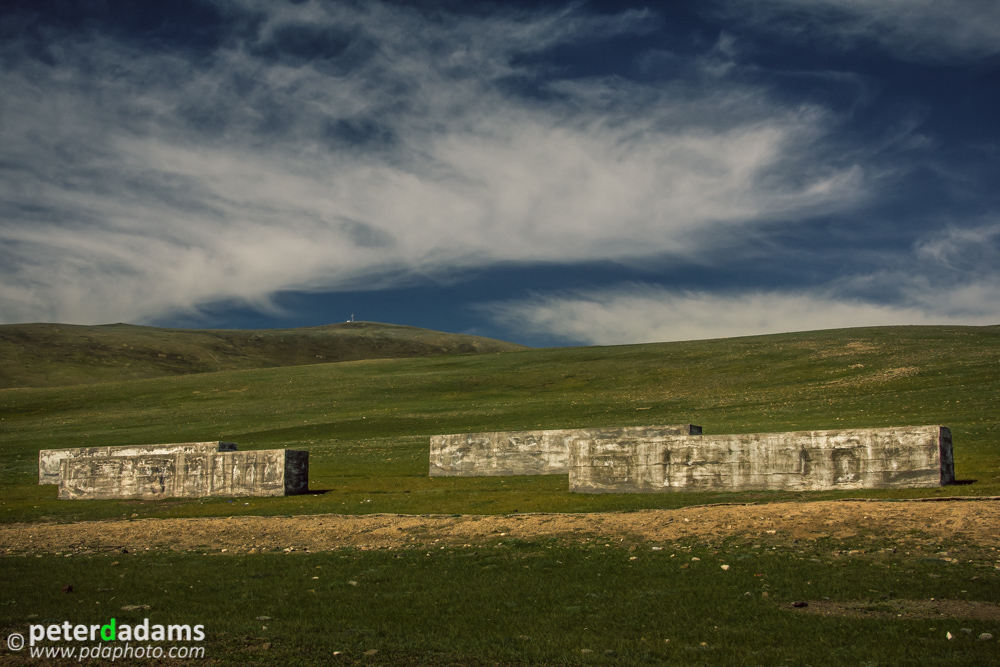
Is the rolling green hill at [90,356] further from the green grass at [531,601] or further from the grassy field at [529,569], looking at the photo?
the green grass at [531,601]

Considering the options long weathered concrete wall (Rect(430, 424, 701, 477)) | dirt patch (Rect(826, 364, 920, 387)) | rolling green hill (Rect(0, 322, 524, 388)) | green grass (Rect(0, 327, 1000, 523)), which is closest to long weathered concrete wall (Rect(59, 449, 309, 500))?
green grass (Rect(0, 327, 1000, 523))

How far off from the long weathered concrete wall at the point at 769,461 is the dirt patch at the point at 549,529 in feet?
15.3

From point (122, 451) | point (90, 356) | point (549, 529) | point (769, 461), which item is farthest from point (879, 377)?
point (90, 356)

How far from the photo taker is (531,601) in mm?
10180

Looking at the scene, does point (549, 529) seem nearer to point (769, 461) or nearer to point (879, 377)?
point (769, 461)

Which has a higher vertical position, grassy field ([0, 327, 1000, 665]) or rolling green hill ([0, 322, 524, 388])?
rolling green hill ([0, 322, 524, 388])

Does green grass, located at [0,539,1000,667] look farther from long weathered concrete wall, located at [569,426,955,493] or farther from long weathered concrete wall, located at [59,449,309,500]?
long weathered concrete wall, located at [59,449,309,500]

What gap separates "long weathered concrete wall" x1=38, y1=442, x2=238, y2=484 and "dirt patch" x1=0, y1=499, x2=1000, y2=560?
401 inches

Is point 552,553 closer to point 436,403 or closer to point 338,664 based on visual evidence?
point 338,664

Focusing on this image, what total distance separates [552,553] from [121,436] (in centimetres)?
4717

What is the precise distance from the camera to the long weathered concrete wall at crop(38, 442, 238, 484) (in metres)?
29.3

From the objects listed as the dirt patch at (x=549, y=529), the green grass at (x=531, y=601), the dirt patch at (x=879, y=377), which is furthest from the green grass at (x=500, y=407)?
the green grass at (x=531, y=601)

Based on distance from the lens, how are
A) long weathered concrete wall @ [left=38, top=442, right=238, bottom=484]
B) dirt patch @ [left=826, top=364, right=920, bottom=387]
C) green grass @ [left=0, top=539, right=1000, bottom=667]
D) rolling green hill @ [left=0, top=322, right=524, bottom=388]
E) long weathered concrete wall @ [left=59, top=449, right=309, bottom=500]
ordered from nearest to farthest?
green grass @ [left=0, top=539, right=1000, bottom=667] → long weathered concrete wall @ [left=59, top=449, right=309, bottom=500] → long weathered concrete wall @ [left=38, top=442, right=238, bottom=484] → dirt patch @ [left=826, top=364, right=920, bottom=387] → rolling green hill @ [left=0, top=322, right=524, bottom=388]

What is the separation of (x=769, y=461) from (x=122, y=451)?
24.4m
